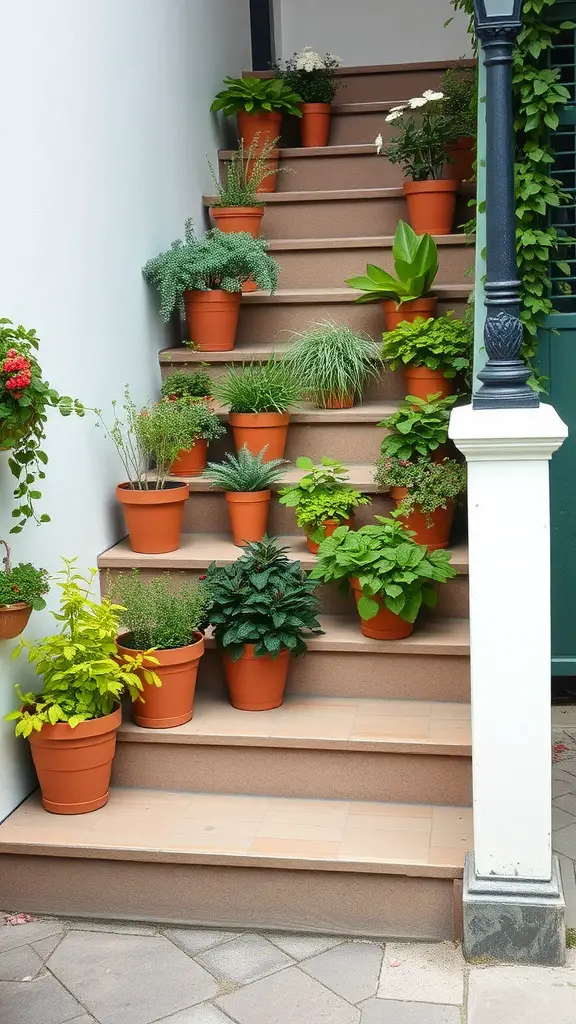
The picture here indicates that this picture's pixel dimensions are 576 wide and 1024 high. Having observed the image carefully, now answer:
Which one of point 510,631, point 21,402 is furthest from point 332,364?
point 510,631

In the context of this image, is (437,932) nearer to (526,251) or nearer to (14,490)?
(14,490)

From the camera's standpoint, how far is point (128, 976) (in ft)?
9.05

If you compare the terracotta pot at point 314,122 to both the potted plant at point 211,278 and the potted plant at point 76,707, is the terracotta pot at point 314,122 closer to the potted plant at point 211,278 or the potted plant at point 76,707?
the potted plant at point 211,278

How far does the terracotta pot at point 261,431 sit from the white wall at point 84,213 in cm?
44

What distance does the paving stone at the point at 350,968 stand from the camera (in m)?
2.67

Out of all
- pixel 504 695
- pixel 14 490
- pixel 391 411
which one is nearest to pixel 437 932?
pixel 504 695

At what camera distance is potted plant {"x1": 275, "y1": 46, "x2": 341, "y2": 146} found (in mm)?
5672

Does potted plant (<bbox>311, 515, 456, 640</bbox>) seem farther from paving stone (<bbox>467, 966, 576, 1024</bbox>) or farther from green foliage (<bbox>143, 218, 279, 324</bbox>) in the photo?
green foliage (<bbox>143, 218, 279, 324</bbox>)

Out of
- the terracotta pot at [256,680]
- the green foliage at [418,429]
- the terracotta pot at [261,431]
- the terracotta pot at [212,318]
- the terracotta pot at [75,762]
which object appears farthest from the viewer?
the terracotta pot at [212,318]

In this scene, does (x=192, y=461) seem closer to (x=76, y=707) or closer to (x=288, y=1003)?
(x=76, y=707)

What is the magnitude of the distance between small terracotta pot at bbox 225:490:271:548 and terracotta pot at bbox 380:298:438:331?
97 centimetres

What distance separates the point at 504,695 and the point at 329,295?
2418 millimetres

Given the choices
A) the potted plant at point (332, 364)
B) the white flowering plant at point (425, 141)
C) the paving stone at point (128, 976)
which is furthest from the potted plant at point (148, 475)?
the white flowering plant at point (425, 141)

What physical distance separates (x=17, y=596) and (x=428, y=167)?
2.97 metres
